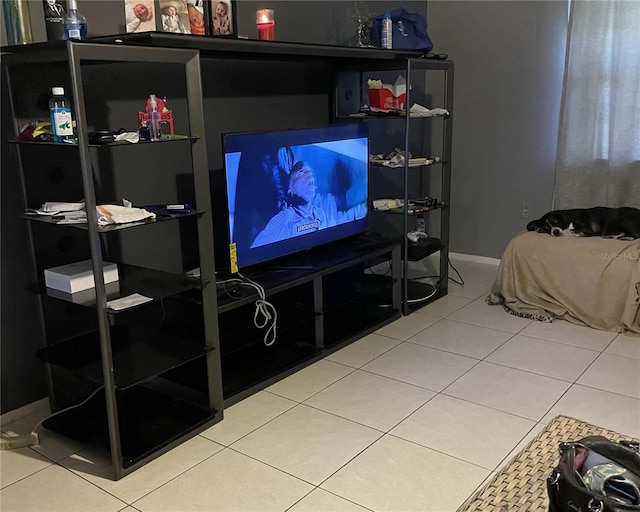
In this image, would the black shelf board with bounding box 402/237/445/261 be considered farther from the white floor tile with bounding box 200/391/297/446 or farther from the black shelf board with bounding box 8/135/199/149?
the black shelf board with bounding box 8/135/199/149

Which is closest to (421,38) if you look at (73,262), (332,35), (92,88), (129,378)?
(332,35)

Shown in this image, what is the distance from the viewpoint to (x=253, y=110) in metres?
3.31

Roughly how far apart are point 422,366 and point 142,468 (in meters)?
1.40

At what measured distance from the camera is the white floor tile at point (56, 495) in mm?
2043

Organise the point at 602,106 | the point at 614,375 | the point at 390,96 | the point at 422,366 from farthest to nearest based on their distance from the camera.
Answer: the point at 602,106 → the point at 390,96 → the point at 422,366 → the point at 614,375

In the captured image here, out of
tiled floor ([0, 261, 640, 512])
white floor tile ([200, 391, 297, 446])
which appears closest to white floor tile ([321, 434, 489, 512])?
tiled floor ([0, 261, 640, 512])

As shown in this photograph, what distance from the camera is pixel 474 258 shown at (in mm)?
4863

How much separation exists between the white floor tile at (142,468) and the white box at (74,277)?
24.5 inches

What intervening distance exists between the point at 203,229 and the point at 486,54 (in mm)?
3015

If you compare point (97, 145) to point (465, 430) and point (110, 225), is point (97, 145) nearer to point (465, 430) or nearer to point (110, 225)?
point (110, 225)

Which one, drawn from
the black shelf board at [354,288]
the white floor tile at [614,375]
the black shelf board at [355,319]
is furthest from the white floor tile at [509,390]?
the black shelf board at [354,288]

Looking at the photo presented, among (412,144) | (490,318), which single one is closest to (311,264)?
(490,318)

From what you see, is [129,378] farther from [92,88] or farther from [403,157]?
[403,157]

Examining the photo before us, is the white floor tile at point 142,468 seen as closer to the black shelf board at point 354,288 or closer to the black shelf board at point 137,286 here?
the black shelf board at point 137,286
